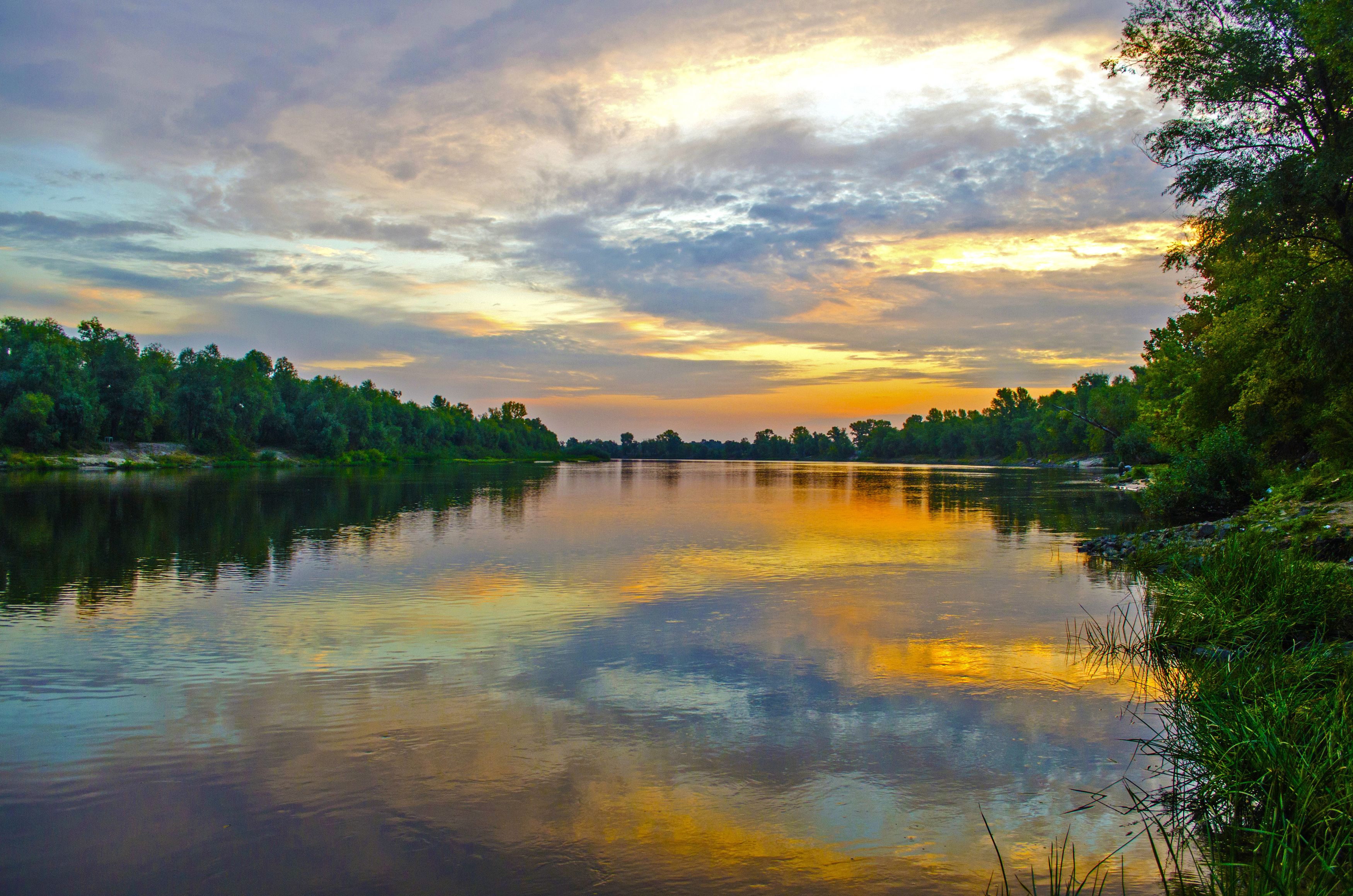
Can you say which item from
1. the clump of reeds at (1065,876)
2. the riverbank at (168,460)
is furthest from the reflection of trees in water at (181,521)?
the clump of reeds at (1065,876)

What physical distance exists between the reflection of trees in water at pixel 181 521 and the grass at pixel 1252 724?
1819 centimetres

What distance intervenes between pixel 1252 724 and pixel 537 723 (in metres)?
7.08

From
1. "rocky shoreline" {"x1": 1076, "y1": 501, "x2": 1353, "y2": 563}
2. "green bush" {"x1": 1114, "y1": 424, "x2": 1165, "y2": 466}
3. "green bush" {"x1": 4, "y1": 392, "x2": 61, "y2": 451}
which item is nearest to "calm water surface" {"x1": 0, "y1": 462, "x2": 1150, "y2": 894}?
"rocky shoreline" {"x1": 1076, "y1": 501, "x2": 1353, "y2": 563}

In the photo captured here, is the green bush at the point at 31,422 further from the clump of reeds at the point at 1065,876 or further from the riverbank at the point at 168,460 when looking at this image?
the clump of reeds at the point at 1065,876

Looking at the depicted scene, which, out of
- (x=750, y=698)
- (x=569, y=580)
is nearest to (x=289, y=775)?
(x=750, y=698)

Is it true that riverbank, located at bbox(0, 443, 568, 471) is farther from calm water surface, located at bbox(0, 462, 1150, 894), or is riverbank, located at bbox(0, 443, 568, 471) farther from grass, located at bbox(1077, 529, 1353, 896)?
grass, located at bbox(1077, 529, 1353, 896)

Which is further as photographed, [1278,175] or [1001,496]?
[1001,496]

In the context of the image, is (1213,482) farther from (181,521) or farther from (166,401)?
(166,401)

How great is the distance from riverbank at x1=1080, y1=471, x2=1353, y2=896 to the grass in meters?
0.02

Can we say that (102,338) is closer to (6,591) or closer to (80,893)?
(6,591)

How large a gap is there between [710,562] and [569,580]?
491cm

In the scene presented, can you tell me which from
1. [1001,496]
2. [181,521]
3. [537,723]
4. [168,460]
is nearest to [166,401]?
[168,460]

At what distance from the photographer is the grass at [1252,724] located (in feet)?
17.3

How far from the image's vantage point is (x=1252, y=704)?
7.78 meters
